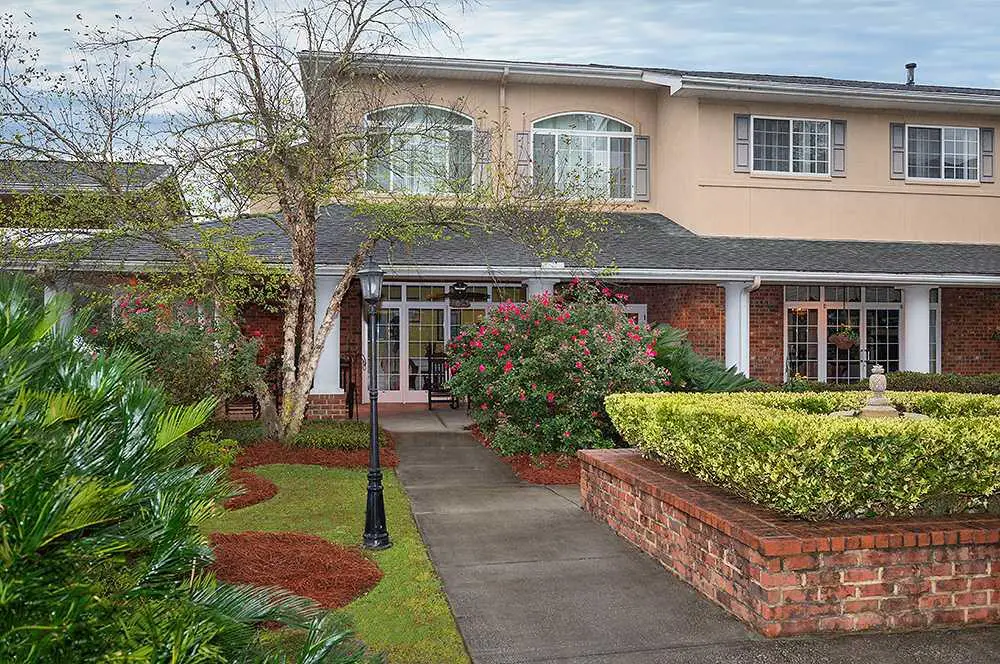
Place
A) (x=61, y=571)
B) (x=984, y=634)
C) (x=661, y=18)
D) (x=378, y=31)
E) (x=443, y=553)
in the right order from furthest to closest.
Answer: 1. (x=661, y=18)
2. (x=378, y=31)
3. (x=443, y=553)
4. (x=984, y=634)
5. (x=61, y=571)

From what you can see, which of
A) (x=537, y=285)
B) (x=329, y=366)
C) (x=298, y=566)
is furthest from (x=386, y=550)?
(x=537, y=285)

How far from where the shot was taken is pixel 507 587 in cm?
621

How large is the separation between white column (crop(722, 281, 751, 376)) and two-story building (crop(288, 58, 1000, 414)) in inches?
1.1

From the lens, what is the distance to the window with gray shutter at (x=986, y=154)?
17812mm

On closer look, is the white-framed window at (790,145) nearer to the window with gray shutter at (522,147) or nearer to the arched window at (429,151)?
the window with gray shutter at (522,147)

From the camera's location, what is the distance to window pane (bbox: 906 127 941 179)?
1775cm

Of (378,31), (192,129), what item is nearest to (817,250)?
(378,31)

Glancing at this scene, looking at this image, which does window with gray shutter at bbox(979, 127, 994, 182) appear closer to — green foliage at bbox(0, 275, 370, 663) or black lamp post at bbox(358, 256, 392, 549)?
black lamp post at bbox(358, 256, 392, 549)

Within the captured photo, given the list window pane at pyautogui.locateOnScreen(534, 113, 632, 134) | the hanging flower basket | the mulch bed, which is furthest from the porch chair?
the hanging flower basket

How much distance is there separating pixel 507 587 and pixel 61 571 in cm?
446

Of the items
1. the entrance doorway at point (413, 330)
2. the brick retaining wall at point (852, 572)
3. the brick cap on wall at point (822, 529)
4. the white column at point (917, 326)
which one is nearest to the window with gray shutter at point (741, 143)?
the white column at point (917, 326)

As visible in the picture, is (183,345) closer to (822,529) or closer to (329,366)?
(329,366)

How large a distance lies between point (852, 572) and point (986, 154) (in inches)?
622

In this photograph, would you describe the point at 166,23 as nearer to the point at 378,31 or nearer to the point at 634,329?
the point at 378,31
